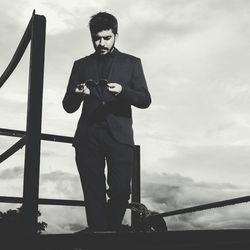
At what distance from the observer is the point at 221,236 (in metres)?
2.11

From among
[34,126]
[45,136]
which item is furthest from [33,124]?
[45,136]

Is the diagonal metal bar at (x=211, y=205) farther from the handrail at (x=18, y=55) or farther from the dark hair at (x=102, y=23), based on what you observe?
the handrail at (x=18, y=55)

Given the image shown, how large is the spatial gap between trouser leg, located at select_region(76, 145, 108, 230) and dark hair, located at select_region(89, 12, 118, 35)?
0.71m

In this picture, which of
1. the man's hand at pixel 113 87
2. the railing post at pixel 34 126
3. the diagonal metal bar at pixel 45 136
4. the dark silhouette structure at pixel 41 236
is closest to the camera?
the dark silhouette structure at pixel 41 236

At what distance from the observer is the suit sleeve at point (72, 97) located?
290 cm

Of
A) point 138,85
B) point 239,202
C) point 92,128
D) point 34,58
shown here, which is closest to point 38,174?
point 34,58

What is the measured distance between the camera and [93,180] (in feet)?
9.44

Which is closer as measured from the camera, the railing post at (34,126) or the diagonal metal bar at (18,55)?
the railing post at (34,126)

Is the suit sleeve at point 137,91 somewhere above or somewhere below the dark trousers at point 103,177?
above

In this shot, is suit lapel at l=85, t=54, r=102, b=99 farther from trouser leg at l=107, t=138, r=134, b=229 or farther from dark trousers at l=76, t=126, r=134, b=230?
trouser leg at l=107, t=138, r=134, b=229

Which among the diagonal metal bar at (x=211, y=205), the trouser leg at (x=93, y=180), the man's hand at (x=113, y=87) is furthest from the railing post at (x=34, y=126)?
the diagonal metal bar at (x=211, y=205)

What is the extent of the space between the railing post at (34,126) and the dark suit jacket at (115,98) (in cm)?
69

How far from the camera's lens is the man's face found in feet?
9.30

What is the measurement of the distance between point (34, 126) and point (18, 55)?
58cm
